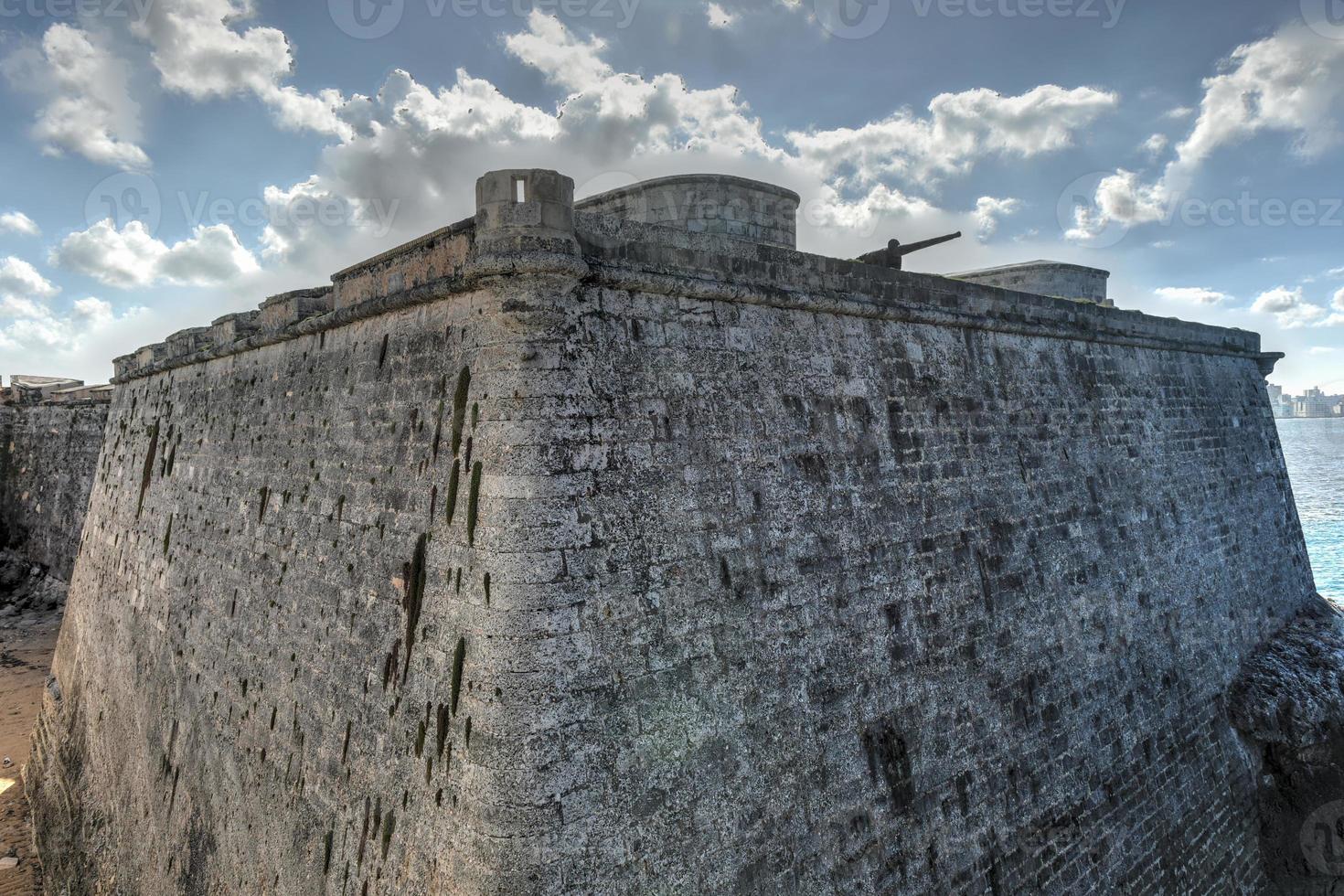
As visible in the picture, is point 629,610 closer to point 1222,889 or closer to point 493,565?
point 493,565

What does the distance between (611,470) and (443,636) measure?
1489 mm

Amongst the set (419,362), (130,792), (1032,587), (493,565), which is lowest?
(130,792)

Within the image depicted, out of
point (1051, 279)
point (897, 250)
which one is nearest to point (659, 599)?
point (897, 250)

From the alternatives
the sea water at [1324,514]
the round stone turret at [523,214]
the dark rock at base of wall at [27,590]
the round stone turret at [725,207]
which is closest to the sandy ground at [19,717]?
the dark rock at base of wall at [27,590]

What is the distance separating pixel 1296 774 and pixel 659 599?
9.95 m

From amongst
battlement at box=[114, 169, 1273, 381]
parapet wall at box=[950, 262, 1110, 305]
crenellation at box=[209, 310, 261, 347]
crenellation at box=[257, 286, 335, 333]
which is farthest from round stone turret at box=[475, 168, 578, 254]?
parapet wall at box=[950, 262, 1110, 305]

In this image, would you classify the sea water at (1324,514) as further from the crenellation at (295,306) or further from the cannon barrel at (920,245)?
the crenellation at (295,306)

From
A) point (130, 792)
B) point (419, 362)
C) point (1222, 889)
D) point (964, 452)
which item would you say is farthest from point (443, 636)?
point (1222, 889)

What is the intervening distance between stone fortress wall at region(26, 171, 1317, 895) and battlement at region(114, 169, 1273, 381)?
39mm

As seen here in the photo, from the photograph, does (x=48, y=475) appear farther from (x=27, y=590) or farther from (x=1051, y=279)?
(x=1051, y=279)

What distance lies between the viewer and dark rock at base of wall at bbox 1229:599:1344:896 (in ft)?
30.8

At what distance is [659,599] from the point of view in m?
4.75

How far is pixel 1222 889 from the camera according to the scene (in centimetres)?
861

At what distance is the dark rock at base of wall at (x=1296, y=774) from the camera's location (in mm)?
9398
